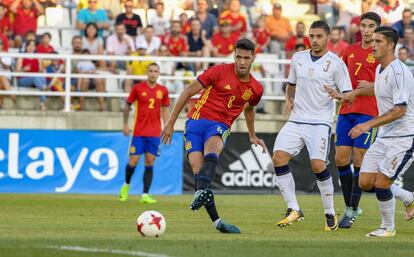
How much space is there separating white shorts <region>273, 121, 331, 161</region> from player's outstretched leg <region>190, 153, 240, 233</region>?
5.15 ft

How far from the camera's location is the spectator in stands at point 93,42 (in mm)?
25125

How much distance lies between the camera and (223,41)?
1032 inches

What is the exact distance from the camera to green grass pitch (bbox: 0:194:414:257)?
35.0 ft

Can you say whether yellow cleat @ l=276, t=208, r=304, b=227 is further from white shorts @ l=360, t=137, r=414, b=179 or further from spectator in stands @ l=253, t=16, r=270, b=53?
spectator in stands @ l=253, t=16, r=270, b=53

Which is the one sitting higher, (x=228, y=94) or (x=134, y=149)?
(x=228, y=94)

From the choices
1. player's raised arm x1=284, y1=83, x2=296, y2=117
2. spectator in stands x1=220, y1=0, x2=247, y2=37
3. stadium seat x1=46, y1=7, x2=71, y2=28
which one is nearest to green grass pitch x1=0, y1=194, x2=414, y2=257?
player's raised arm x1=284, y1=83, x2=296, y2=117

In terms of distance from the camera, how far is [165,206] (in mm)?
19016

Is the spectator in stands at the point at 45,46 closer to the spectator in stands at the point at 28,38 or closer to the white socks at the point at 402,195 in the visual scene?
the spectator in stands at the point at 28,38

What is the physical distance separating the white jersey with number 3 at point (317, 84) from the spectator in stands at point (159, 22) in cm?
1265

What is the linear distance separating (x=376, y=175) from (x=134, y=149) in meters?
8.42

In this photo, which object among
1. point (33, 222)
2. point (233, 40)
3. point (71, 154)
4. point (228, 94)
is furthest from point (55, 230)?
point (233, 40)

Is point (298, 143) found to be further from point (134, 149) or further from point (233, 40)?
point (233, 40)

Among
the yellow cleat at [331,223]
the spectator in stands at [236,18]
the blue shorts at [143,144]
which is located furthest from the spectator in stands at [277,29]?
the yellow cleat at [331,223]

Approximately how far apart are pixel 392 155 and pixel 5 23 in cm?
1452
